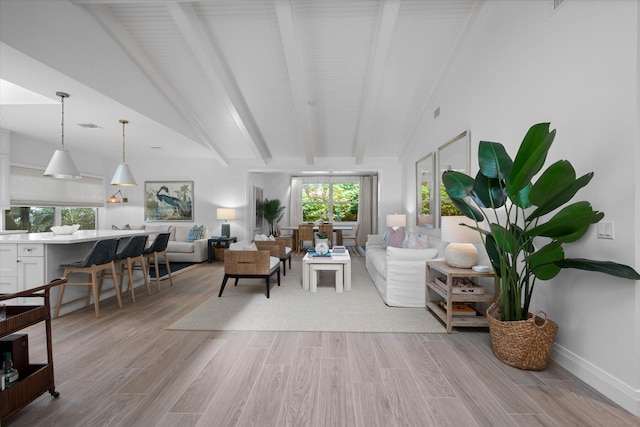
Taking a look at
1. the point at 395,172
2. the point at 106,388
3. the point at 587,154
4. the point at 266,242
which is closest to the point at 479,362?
the point at 587,154

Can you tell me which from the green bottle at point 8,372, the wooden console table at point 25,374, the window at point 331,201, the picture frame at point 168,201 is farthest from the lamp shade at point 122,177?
the window at point 331,201

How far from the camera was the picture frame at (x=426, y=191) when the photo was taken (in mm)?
5227

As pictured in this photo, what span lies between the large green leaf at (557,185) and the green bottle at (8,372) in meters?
3.24

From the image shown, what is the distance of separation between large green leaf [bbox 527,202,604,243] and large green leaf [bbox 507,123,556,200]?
0.29 meters

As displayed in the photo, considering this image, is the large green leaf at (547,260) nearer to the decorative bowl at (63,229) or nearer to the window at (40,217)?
the decorative bowl at (63,229)

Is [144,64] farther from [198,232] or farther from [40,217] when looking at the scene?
[40,217]

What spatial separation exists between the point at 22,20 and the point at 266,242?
154 inches

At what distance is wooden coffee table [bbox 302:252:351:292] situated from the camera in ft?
14.8

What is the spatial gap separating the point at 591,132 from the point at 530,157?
56cm

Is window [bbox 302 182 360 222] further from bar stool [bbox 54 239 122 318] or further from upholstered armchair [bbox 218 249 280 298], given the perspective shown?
bar stool [bbox 54 239 122 318]

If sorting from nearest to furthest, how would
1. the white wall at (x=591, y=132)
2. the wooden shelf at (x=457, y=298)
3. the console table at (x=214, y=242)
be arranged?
1. the white wall at (x=591, y=132)
2. the wooden shelf at (x=457, y=298)
3. the console table at (x=214, y=242)

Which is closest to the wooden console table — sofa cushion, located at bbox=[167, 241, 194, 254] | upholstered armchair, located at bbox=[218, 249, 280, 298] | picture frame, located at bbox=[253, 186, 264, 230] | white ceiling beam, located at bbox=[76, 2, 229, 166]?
upholstered armchair, located at bbox=[218, 249, 280, 298]

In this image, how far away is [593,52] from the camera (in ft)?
6.95

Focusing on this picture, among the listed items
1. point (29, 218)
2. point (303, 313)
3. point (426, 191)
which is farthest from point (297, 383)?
point (29, 218)
